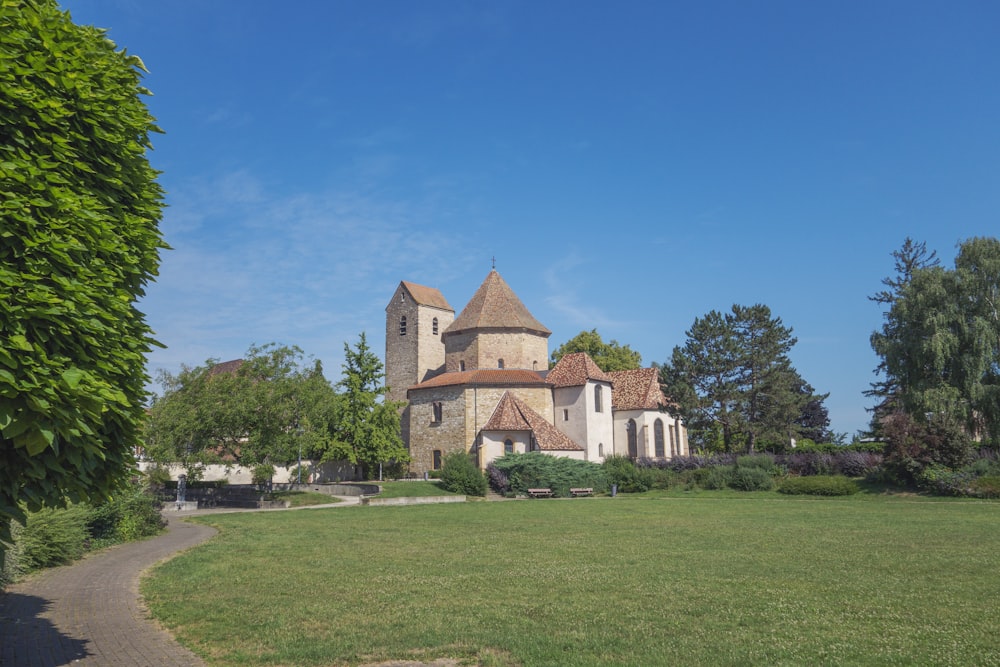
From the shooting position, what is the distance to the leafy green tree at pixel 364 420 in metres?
44.5

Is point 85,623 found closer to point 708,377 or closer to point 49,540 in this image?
point 49,540

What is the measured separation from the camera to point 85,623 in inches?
360

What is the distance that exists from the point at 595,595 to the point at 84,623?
24.2ft

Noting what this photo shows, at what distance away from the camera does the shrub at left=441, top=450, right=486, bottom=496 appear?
39438 millimetres

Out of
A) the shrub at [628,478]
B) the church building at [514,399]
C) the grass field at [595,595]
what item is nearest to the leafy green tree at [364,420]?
the church building at [514,399]

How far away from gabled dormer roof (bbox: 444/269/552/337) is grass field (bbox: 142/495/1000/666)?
35.0 m

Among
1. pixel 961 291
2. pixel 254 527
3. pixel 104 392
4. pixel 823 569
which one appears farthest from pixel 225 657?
pixel 961 291

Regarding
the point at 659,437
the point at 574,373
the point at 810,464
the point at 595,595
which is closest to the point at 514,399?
the point at 574,373

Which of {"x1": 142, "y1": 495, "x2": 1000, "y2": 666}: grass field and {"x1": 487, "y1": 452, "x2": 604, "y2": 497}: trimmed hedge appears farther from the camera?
{"x1": 487, "y1": 452, "x2": 604, "y2": 497}: trimmed hedge

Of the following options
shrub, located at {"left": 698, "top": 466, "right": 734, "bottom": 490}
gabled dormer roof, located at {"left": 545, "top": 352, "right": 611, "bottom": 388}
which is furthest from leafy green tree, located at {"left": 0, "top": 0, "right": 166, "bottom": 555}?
gabled dormer roof, located at {"left": 545, "top": 352, "right": 611, "bottom": 388}

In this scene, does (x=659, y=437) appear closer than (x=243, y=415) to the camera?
No

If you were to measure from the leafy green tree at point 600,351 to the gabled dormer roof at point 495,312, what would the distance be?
14639mm

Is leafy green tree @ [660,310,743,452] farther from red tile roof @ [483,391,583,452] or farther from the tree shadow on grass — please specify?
the tree shadow on grass

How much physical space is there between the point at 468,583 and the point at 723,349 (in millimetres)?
46089
